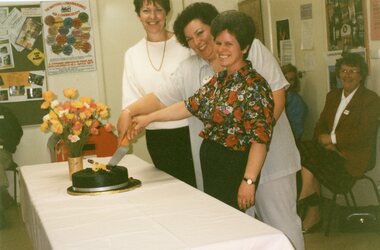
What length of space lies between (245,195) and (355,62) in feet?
5.85

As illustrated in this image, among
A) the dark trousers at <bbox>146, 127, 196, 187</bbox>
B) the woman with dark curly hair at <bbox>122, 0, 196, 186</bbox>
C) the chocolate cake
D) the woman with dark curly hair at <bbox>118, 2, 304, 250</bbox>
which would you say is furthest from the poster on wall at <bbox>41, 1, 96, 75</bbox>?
the chocolate cake

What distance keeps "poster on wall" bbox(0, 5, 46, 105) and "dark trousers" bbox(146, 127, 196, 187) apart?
1.32 metres

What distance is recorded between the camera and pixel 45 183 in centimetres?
238

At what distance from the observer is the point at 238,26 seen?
2.08 m

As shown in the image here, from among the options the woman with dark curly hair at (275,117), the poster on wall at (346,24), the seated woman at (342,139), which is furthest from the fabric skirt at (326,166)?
the woman with dark curly hair at (275,117)

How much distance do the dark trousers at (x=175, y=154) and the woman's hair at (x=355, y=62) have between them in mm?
1248

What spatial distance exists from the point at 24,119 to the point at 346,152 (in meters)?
2.31

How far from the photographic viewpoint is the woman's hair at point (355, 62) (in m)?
3.46

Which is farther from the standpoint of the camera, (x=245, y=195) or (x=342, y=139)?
(x=342, y=139)

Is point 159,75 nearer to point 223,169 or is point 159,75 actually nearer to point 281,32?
point 223,169

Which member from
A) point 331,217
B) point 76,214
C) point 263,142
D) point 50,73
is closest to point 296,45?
point 331,217

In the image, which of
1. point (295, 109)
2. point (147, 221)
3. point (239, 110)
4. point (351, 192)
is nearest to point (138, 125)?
point (239, 110)

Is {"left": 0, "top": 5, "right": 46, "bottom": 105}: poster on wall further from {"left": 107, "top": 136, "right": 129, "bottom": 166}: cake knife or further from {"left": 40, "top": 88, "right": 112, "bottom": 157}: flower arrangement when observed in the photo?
{"left": 107, "top": 136, "right": 129, "bottom": 166}: cake knife

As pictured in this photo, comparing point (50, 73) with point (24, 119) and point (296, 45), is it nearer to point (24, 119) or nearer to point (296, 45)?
point (24, 119)
